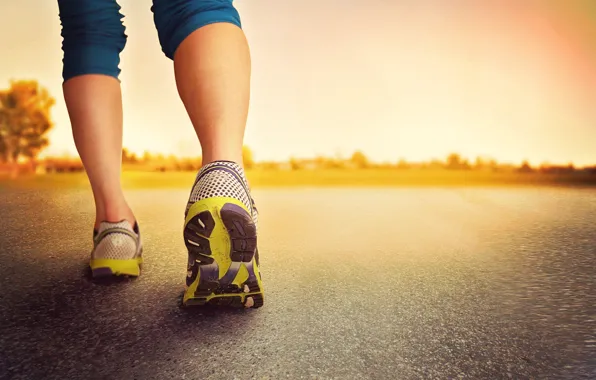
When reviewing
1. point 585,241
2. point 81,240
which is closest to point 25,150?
point 81,240

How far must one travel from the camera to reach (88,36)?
1.64 m

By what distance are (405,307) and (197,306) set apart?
460 mm

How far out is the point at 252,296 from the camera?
114 centimetres

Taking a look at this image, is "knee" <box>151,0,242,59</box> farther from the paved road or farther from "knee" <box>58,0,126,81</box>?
the paved road

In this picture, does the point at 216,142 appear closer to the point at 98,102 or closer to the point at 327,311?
the point at 327,311

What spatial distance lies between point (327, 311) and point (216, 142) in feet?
1.42

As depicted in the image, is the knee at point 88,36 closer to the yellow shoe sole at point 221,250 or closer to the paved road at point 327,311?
the paved road at point 327,311

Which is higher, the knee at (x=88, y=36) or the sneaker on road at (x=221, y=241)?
the knee at (x=88, y=36)

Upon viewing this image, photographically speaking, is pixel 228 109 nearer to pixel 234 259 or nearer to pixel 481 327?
pixel 234 259

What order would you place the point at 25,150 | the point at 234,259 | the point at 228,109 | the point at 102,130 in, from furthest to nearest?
the point at 25,150 < the point at 102,130 < the point at 228,109 < the point at 234,259

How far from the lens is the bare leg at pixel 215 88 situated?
1183mm

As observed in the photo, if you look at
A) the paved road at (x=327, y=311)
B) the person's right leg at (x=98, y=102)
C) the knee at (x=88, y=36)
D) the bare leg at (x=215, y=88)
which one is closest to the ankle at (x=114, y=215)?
the person's right leg at (x=98, y=102)

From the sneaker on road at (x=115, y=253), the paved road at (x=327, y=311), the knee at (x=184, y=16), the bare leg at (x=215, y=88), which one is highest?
the knee at (x=184, y=16)

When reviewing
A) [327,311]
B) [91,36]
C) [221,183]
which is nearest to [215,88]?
[221,183]
